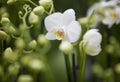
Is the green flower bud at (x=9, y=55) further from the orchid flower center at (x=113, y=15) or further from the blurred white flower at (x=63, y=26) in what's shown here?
the orchid flower center at (x=113, y=15)

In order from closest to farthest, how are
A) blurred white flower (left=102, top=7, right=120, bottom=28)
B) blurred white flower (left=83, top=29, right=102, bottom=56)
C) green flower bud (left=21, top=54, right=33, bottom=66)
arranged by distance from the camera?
1. blurred white flower (left=83, top=29, right=102, bottom=56)
2. green flower bud (left=21, top=54, right=33, bottom=66)
3. blurred white flower (left=102, top=7, right=120, bottom=28)

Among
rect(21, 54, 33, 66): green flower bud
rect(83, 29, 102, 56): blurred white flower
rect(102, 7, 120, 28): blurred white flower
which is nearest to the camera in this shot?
rect(83, 29, 102, 56): blurred white flower

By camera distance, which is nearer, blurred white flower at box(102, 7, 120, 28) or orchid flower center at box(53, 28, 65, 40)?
orchid flower center at box(53, 28, 65, 40)

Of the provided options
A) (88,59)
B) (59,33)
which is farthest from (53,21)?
(88,59)

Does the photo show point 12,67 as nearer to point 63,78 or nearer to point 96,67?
point 96,67

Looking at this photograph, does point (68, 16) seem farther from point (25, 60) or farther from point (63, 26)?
point (25, 60)

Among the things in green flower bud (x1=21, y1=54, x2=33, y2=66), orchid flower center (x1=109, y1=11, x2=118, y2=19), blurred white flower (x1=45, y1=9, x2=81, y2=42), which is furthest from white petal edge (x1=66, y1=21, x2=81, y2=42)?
orchid flower center (x1=109, y1=11, x2=118, y2=19)

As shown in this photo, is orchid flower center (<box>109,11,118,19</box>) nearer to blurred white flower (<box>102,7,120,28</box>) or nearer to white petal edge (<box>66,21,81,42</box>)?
blurred white flower (<box>102,7,120,28</box>)
